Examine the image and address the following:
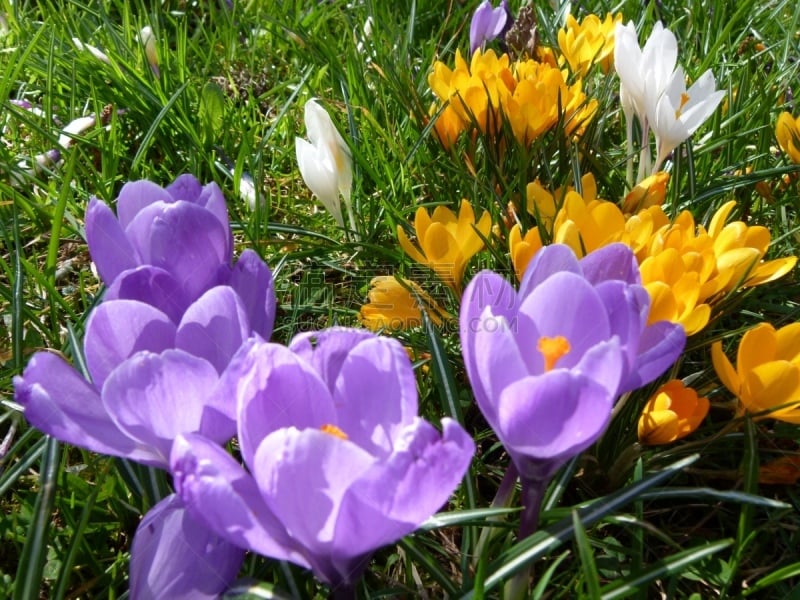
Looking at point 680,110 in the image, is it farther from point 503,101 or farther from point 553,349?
point 553,349

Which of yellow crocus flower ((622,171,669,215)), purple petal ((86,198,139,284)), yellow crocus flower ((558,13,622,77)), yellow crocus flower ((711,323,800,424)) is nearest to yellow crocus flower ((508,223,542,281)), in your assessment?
yellow crocus flower ((711,323,800,424))

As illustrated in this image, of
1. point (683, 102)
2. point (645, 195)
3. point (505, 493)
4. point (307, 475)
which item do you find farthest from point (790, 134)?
point (307, 475)

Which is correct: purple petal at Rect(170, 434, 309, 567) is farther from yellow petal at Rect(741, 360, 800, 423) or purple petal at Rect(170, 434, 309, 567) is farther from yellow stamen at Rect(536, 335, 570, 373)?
yellow petal at Rect(741, 360, 800, 423)

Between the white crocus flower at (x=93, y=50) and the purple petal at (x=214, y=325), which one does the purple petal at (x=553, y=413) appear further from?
the white crocus flower at (x=93, y=50)

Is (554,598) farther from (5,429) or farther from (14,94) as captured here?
(14,94)

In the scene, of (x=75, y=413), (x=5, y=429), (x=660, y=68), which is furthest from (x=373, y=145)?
(x=75, y=413)

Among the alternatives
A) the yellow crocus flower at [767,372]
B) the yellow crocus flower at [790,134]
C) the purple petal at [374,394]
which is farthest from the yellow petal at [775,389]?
the yellow crocus flower at [790,134]
